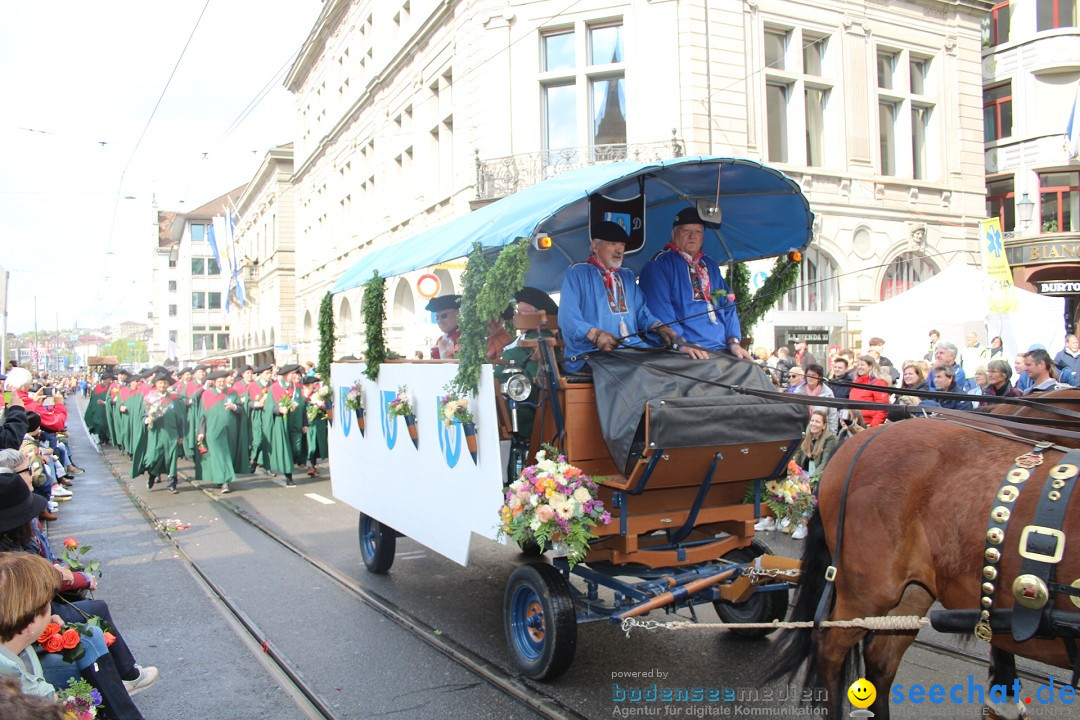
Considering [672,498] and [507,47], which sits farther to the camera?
[507,47]

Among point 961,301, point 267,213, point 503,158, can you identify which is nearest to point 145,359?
point 267,213

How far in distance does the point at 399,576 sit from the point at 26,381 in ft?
15.1

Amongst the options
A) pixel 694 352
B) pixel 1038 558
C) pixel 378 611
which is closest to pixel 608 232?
pixel 694 352

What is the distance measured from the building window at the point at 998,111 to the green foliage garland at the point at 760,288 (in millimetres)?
23743

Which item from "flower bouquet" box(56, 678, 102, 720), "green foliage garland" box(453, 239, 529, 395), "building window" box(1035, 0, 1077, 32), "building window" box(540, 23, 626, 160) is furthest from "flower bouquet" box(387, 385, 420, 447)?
"building window" box(1035, 0, 1077, 32)

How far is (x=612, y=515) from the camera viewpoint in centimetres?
471

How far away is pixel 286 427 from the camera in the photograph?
44.7ft

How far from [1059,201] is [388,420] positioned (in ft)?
86.5

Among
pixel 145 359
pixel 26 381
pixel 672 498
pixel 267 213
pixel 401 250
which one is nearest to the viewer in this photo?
pixel 672 498

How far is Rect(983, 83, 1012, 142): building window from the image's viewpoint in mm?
25594

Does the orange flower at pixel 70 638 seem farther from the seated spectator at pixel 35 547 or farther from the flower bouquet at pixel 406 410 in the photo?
the flower bouquet at pixel 406 410

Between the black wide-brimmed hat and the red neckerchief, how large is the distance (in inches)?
153

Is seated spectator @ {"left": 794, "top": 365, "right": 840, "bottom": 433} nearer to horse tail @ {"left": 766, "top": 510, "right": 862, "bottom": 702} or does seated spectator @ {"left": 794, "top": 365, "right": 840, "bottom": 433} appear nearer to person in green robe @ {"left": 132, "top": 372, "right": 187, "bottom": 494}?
horse tail @ {"left": 766, "top": 510, "right": 862, "bottom": 702}

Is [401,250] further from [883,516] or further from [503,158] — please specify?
[503,158]
